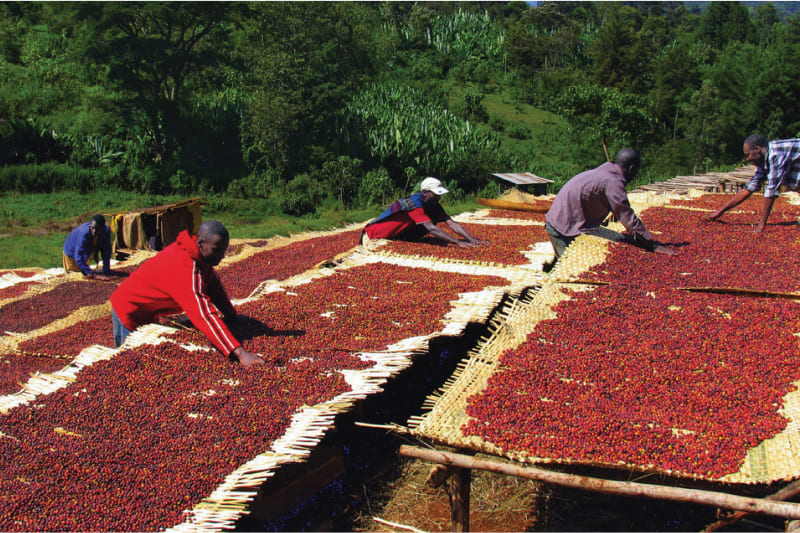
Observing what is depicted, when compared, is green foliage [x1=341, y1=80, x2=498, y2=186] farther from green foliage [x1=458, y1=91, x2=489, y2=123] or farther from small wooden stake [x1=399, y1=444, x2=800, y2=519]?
small wooden stake [x1=399, y1=444, x2=800, y2=519]

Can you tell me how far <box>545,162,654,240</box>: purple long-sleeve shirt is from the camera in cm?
580

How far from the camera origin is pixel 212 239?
3920 millimetres

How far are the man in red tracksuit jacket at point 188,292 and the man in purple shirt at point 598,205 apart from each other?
332cm

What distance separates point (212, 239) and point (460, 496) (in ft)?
6.76

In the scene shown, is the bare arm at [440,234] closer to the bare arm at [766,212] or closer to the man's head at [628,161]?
the man's head at [628,161]

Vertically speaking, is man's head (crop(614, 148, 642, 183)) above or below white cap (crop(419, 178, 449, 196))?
above

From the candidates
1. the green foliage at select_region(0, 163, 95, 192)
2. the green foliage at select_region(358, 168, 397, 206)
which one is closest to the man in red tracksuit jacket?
the green foliage at select_region(358, 168, 397, 206)

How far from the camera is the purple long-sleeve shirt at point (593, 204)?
5797mm

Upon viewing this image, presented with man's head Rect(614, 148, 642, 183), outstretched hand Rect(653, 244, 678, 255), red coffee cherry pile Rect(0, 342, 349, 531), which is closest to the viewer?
red coffee cherry pile Rect(0, 342, 349, 531)

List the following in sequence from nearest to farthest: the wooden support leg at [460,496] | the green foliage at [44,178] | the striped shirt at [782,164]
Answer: the wooden support leg at [460,496], the striped shirt at [782,164], the green foliage at [44,178]

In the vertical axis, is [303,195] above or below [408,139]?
below

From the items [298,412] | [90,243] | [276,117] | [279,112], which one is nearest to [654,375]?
[298,412]

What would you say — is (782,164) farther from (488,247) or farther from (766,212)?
(488,247)

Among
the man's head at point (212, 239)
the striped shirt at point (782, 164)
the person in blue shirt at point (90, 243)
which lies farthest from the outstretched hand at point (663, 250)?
the person in blue shirt at point (90, 243)
